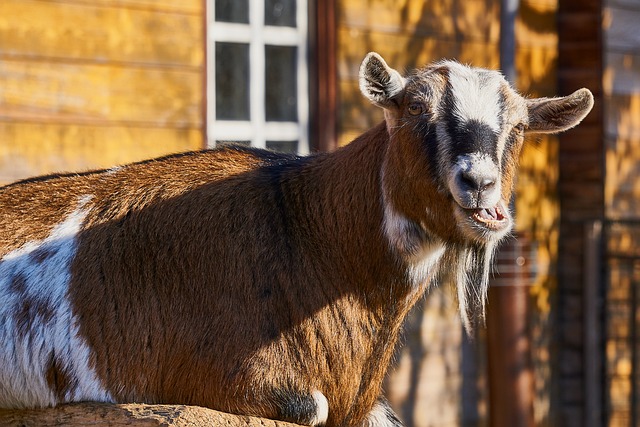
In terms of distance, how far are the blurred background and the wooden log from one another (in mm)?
1440

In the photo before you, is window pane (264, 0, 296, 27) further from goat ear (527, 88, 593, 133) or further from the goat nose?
the goat nose

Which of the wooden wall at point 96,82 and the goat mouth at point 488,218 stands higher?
the wooden wall at point 96,82

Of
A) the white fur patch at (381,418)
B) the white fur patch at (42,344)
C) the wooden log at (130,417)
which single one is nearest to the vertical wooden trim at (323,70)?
the white fur patch at (381,418)

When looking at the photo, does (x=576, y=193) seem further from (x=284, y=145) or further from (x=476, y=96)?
(x=476, y=96)

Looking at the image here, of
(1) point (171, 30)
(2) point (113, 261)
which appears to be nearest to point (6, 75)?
(1) point (171, 30)

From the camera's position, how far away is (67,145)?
5.10 meters

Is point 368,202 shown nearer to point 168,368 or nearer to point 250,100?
point 168,368

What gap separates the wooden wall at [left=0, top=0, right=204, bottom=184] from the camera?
16.2ft

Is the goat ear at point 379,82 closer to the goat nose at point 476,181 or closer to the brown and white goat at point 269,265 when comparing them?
the brown and white goat at point 269,265

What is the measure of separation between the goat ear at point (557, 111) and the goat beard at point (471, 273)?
1.42ft

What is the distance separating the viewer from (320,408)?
3303 mm

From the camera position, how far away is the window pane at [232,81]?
575 centimetres

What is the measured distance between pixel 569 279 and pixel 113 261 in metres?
4.36

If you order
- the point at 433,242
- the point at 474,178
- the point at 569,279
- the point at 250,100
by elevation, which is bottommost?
the point at 569,279
